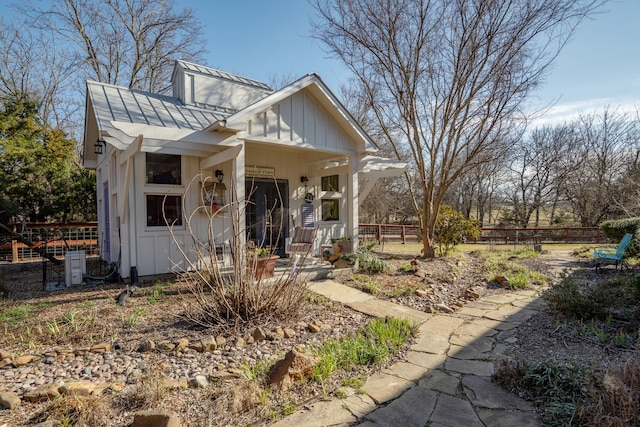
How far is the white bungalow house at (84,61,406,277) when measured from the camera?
595cm

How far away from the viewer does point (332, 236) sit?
9.19m

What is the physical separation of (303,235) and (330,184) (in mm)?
2233

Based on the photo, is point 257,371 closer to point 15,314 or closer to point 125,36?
point 15,314

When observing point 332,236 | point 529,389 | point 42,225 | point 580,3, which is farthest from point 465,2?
point 42,225

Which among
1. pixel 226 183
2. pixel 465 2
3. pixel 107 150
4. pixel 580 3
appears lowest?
pixel 226 183

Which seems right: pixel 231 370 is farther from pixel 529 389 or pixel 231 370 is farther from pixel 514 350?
pixel 514 350

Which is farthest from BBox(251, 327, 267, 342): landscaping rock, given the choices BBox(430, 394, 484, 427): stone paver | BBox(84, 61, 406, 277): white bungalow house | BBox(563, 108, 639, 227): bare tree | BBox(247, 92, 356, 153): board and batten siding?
BBox(563, 108, 639, 227): bare tree

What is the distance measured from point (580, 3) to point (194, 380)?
9.69 m

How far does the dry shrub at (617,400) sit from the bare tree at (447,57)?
6.59m

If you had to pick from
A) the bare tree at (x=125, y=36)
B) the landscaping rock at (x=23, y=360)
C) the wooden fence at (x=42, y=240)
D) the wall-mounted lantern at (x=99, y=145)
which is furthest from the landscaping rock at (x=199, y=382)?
the bare tree at (x=125, y=36)

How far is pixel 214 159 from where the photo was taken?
20.7 ft

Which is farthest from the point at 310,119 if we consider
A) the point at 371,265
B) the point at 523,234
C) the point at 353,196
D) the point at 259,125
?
the point at 523,234

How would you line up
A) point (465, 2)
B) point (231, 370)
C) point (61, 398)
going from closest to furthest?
point (61, 398)
point (231, 370)
point (465, 2)

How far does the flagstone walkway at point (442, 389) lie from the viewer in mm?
2273
